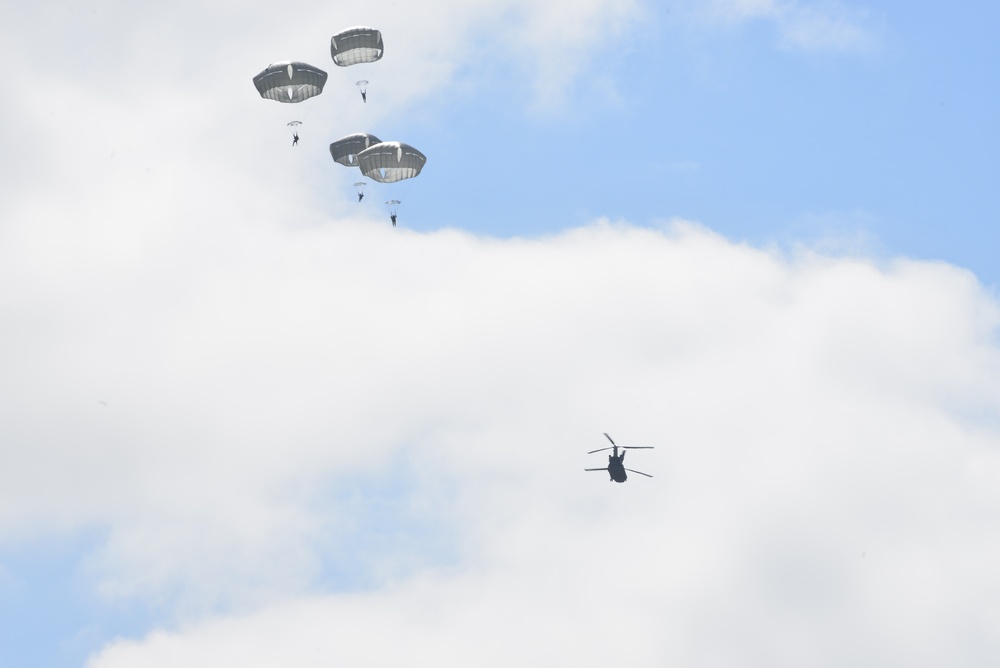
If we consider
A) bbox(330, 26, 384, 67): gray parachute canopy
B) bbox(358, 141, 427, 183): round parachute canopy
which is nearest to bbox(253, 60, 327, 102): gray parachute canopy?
bbox(330, 26, 384, 67): gray parachute canopy

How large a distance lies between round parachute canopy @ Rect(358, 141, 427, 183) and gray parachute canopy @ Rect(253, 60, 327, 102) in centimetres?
751

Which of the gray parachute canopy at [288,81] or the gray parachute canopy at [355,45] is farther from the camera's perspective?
the gray parachute canopy at [355,45]

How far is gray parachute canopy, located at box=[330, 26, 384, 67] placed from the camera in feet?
527

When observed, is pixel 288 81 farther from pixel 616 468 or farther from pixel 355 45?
pixel 616 468

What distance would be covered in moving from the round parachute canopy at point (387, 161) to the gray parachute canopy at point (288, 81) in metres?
7.51

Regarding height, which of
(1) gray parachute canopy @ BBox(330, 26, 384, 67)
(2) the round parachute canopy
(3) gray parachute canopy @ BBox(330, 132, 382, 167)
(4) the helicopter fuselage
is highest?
(1) gray parachute canopy @ BBox(330, 26, 384, 67)

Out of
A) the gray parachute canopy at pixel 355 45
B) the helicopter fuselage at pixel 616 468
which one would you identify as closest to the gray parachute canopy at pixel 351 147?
the gray parachute canopy at pixel 355 45

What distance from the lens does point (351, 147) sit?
552 ft

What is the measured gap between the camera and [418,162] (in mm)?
159625

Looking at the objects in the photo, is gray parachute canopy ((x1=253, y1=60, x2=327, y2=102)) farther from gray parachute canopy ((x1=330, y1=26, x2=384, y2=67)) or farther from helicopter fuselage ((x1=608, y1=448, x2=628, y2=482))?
helicopter fuselage ((x1=608, y1=448, x2=628, y2=482))

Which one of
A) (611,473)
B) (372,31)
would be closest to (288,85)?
(372,31)

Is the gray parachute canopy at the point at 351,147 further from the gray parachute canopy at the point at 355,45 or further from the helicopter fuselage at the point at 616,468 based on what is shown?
the helicopter fuselage at the point at 616,468

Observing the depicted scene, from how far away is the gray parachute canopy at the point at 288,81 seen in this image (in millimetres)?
157875

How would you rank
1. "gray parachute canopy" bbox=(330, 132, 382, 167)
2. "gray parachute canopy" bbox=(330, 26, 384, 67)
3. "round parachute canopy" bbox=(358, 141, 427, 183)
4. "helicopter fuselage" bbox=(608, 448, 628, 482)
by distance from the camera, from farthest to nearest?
"gray parachute canopy" bbox=(330, 132, 382, 167) → "gray parachute canopy" bbox=(330, 26, 384, 67) → "round parachute canopy" bbox=(358, 141, 427, 183) → "helicopter fuselage" bbox=(608, 448, 628, 482)
